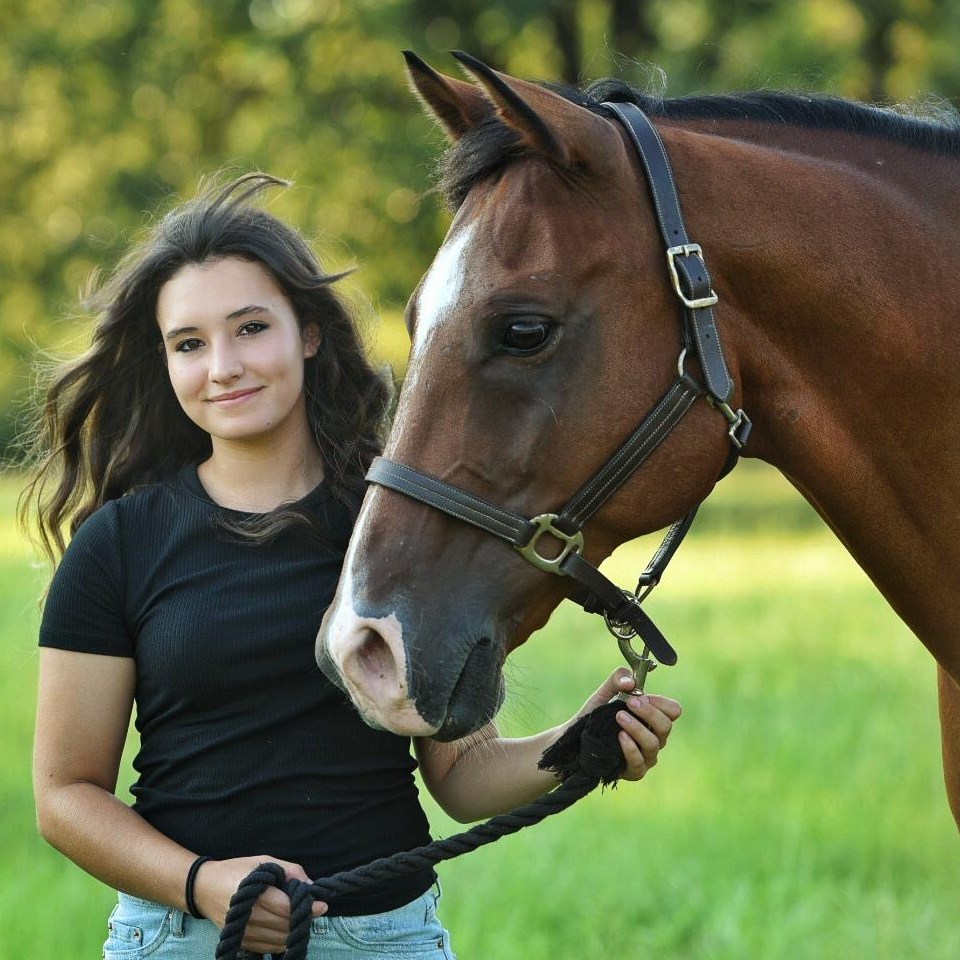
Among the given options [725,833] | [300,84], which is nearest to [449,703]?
[725,833]

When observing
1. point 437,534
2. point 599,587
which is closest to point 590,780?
point 599,587

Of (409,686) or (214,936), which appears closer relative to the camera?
(409,686)

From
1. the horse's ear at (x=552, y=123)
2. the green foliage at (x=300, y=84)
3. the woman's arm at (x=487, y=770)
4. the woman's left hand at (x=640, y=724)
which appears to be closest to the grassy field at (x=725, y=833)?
the woman's arm at (x=487, y=770)

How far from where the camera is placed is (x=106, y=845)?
2.29 m

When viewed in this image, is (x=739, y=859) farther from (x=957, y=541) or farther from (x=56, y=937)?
(x=957, y=541)

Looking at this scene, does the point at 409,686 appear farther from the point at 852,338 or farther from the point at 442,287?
the point at 852,338

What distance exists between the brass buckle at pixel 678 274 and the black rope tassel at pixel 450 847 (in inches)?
29.1

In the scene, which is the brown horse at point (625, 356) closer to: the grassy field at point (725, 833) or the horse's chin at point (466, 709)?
the horse's chin at point (466, 709)

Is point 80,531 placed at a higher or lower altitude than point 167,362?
lower

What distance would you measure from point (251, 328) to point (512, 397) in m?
0.66

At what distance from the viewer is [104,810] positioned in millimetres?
2320

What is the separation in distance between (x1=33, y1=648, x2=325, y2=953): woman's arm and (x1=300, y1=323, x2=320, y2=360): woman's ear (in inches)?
29.5

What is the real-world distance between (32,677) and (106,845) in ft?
19.5

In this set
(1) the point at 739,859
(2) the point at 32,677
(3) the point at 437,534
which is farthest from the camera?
(2) the point at 32,677
